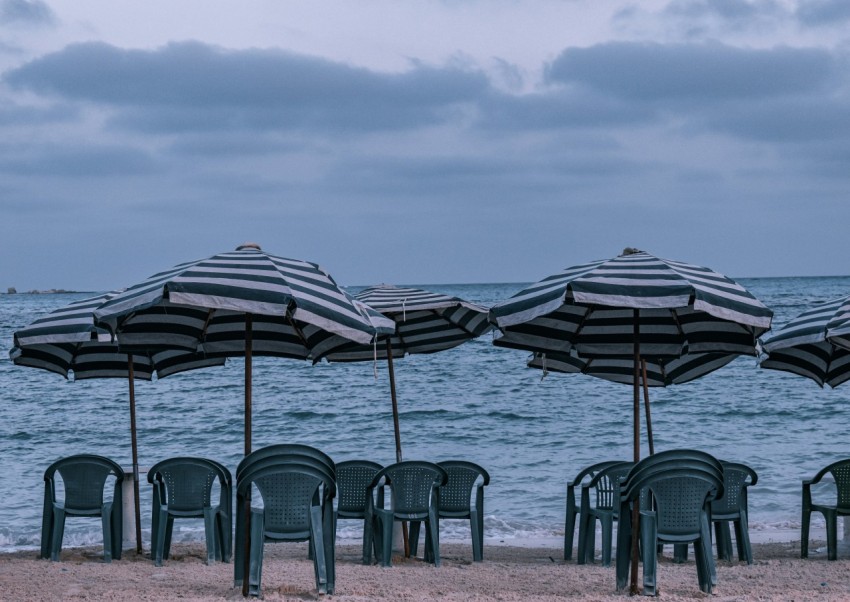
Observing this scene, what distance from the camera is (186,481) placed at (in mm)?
6922

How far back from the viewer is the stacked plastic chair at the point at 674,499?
5.34 m

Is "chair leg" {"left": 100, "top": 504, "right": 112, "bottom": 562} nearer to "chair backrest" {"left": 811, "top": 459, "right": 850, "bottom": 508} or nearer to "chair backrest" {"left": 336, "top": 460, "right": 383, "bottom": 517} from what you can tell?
"chair backrest" {"left": 336, "top": 460, "right": 383, "bottom": 517}

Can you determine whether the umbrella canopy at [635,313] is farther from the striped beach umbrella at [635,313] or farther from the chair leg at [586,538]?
the chair leg at [586,538]

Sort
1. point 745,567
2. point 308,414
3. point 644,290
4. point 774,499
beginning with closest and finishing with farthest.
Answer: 1. point 644,290
2. point 745,567
3. point 774,499
4. point 308,414

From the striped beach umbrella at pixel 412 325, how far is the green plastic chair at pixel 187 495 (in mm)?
1315

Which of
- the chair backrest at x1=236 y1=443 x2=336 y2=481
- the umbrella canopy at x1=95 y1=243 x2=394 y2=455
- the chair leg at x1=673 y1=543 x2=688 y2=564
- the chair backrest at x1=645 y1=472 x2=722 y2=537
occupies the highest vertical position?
the umbrella canopy at x1=95 y1=243 x2=394 y2=455

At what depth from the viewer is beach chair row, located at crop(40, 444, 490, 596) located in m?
5.30

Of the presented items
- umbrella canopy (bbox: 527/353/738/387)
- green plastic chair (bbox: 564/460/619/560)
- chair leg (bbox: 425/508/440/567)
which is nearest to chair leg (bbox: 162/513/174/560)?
chair leg (bbox: 425/508/440/567)

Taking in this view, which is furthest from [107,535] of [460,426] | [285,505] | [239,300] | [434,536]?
[460,426]

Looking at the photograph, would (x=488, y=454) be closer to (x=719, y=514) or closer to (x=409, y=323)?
(x=409, y=323)

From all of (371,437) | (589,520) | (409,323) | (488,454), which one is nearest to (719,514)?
(589,520)

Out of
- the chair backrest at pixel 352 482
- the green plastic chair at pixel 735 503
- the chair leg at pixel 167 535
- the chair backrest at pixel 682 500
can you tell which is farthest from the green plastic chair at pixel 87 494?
the green plastic chair at pixel 735 503

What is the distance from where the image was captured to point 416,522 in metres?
7.38

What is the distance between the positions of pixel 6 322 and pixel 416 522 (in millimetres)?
61673
